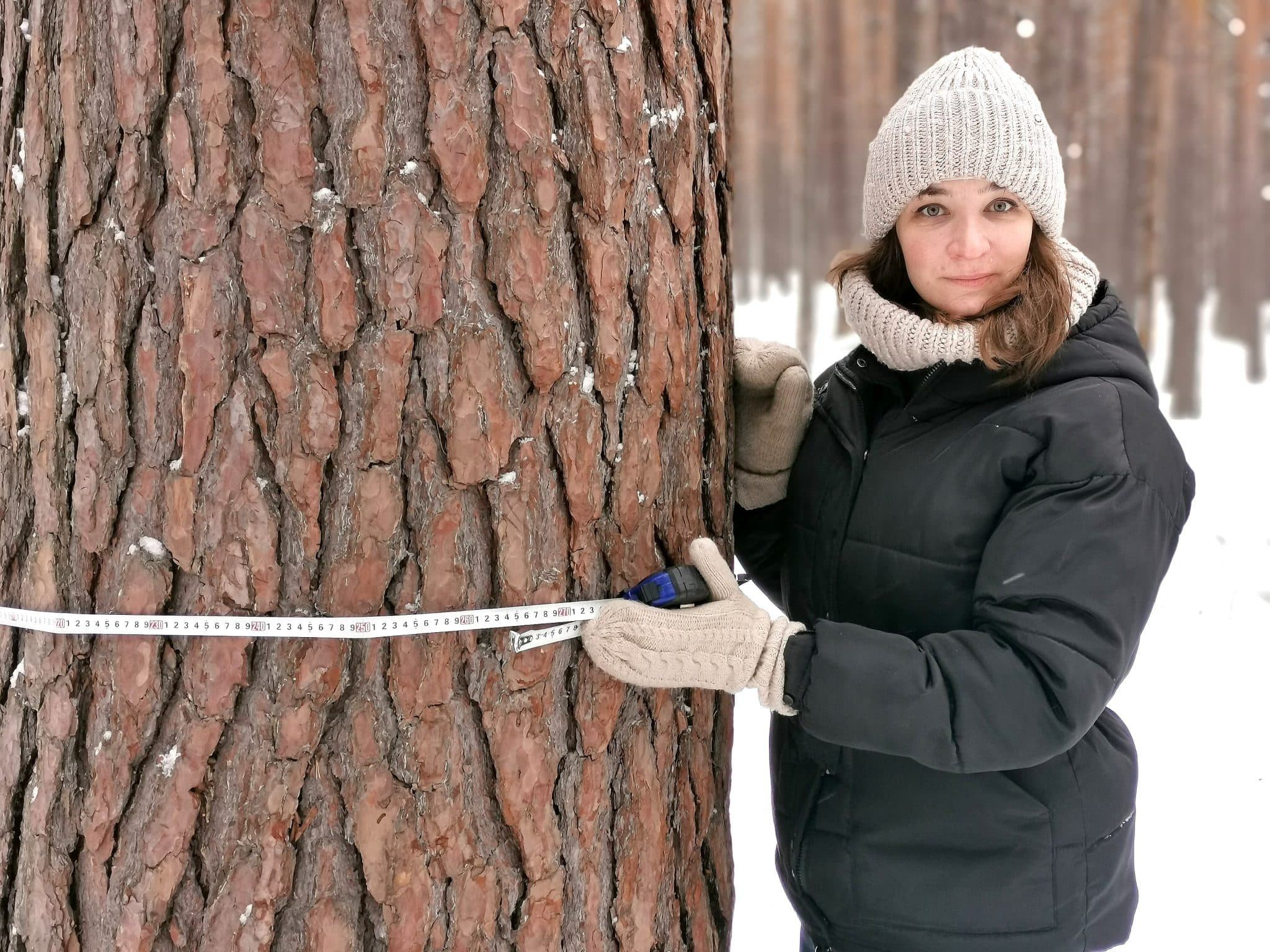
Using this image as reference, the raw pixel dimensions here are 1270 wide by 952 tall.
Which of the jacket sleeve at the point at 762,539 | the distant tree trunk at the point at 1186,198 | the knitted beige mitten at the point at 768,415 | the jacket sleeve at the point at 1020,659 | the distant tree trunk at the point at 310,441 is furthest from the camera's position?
the distant tree trunk at the point at 1186,198

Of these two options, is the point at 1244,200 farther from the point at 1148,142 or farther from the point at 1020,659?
the point at 1020,659

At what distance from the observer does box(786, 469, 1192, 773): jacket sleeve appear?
1.40 metres

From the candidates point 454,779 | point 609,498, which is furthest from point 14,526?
point 609,498

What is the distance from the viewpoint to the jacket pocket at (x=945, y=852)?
1.60 metres

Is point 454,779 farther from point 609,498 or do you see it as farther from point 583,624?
point 609,498

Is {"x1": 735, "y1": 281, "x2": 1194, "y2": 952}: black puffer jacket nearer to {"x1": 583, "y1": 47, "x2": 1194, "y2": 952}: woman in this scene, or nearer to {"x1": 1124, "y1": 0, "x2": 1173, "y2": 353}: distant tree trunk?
{"x1": 583, "y1": 47, "x2": 1194, "y2": 952}: woman

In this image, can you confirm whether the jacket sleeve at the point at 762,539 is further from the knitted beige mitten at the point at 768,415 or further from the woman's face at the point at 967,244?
the woman's face at the point at 967,244

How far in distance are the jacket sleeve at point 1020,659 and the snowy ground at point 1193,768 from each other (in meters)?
1.43

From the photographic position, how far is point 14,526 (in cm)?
143

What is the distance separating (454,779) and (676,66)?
1.06 m

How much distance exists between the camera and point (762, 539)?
6.50 feet

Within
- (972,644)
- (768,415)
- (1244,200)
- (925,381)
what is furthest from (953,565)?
(1244,200)

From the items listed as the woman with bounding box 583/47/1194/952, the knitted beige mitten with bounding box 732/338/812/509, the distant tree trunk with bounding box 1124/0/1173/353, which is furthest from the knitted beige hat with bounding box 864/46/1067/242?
the distant tree trunk with bounding box 1124/0/1173/353

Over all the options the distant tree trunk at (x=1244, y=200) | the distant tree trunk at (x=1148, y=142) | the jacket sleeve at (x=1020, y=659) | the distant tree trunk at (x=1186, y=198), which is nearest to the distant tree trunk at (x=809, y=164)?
the distant tree trunk at (x=1148, y=142)
